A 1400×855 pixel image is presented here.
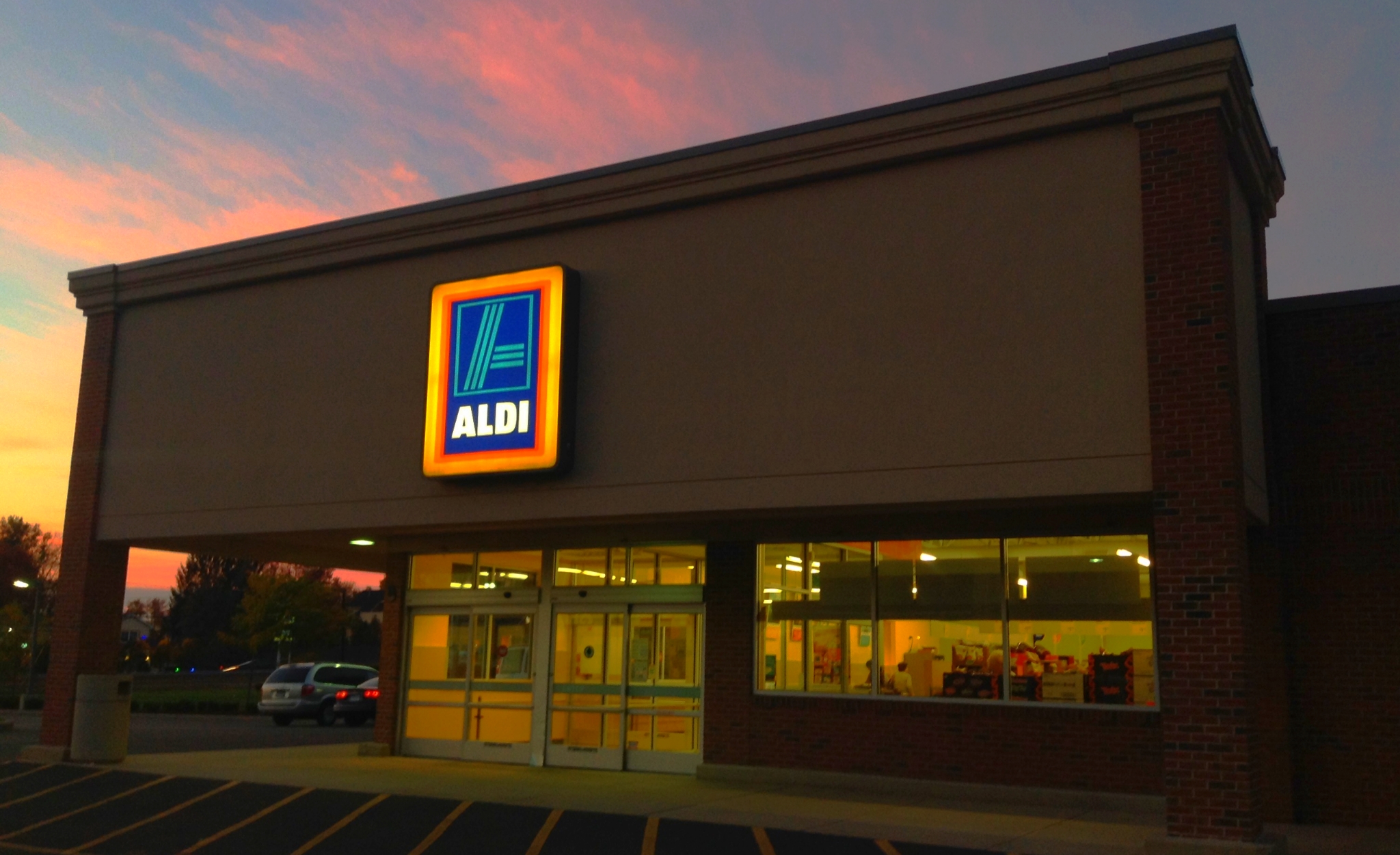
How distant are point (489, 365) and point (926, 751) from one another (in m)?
7.41

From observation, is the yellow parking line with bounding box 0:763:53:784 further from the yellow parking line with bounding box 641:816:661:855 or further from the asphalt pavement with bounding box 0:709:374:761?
the yellow parking line with bounding box 641:816:661:855

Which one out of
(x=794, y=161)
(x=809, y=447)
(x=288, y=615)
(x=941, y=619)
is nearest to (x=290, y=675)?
(x=941, y=619)

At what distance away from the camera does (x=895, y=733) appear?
1515 centimetres

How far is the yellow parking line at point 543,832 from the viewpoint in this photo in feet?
37.4

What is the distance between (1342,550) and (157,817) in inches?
542

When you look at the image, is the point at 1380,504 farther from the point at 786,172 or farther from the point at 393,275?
the point at 393,275

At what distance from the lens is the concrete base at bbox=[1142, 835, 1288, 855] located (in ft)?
34.2

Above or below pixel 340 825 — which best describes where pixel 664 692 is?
above

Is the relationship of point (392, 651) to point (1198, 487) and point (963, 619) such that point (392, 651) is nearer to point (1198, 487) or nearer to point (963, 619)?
point (963, 619)

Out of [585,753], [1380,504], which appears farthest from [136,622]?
[1380,504]

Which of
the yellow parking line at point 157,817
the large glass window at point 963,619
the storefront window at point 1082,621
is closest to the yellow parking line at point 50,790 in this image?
the yellow parking line at point 157,817

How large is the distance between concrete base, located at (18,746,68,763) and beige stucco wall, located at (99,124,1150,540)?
3348mm

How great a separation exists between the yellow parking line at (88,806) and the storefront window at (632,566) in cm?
610

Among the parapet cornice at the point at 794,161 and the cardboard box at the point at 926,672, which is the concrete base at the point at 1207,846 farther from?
the parapet cornice at the point at 794,161
